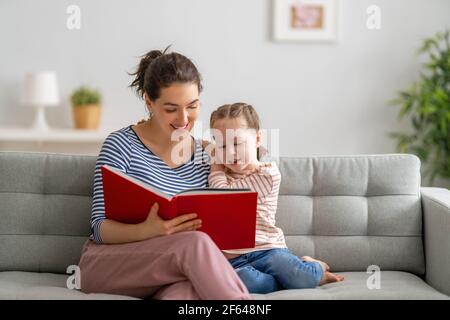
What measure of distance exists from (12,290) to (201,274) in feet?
2.28

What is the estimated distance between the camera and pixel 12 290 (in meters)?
2.26

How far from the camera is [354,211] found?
268 centimetres

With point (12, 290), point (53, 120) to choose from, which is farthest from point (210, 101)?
point (12, 290)

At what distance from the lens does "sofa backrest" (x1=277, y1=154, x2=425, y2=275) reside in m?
2.65

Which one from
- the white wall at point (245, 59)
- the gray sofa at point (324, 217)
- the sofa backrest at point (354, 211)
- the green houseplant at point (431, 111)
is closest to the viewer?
the gray sofa at point (324, 217)

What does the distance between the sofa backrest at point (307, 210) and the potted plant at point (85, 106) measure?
2.22 m

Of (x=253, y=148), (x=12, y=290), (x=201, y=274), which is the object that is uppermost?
(x=253, y=148)

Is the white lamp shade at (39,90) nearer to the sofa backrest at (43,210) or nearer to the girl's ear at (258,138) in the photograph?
the sofa backrest at (43,210)

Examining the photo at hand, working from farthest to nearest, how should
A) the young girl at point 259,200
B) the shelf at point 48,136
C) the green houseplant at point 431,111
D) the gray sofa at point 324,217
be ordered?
1. the green houseplant at point 431,111
2. the shelf at point 48,136
3. the gray sofa at point 324,217
4. the young girl at point 259,200

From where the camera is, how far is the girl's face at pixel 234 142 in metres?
2.39

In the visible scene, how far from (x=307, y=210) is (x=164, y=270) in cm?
81

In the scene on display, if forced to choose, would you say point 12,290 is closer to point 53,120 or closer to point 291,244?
point 291,244

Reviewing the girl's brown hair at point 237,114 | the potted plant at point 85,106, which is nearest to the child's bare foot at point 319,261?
the girl's brown hair at point 237,114

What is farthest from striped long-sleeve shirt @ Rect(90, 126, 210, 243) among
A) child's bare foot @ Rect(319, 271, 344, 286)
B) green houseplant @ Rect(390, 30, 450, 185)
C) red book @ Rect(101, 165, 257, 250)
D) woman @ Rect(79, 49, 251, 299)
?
green houseplant @ Rect(390, 30, 450, 185)
